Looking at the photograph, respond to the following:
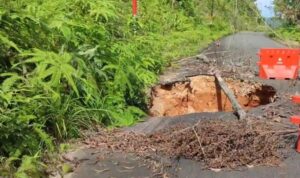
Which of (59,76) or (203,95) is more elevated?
(59,76)

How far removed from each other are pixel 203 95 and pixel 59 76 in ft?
11.6

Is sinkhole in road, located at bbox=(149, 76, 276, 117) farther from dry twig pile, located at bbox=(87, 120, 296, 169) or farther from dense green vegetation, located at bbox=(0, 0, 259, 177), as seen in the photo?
dry twig pile, located at bbox=(87, 120, 296, 169)

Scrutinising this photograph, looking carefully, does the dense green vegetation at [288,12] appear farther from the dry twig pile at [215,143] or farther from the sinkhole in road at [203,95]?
the dry twig pile at [215,143]

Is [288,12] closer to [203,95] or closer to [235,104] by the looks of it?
[203,95]

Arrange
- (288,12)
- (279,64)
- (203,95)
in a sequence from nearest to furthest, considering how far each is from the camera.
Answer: (203,95)
(279,64)
(288,12)

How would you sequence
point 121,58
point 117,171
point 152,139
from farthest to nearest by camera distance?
point 121,58 → point 152,139 → point 117,171

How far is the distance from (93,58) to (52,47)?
0.62 meters

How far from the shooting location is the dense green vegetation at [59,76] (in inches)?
164

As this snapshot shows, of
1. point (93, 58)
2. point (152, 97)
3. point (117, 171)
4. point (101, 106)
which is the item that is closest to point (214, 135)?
point (117, 171)

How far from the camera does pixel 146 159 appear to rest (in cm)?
438

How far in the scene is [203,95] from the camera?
7.63 m

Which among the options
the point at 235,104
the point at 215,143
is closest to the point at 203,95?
the point at 235,104

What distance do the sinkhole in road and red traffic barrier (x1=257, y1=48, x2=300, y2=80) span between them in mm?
470

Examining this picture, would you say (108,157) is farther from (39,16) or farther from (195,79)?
(195,79)
